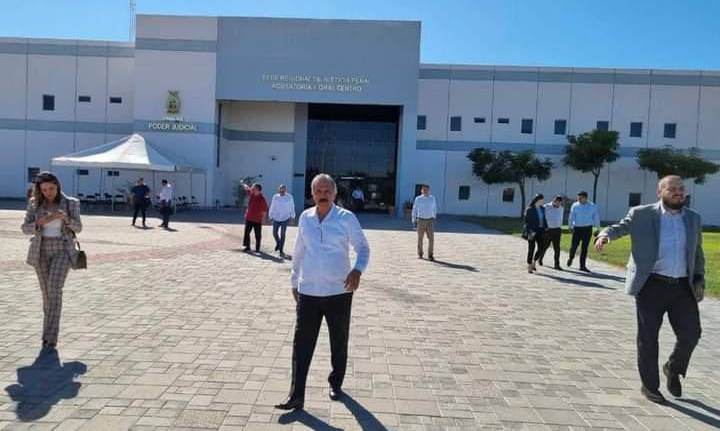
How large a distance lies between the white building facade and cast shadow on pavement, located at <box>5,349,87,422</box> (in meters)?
27.2

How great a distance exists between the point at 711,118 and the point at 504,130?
13340 millimetres

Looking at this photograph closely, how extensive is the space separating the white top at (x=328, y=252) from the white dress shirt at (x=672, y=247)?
2.43 meters

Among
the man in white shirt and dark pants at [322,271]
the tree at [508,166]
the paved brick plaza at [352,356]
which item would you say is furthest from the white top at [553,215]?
the tree at [508,166]

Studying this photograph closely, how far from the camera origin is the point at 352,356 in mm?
5316

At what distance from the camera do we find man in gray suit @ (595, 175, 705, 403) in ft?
14.2

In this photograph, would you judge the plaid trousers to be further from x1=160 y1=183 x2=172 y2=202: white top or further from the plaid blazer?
x1=160 y1=183 x2=172 y2=202: white top

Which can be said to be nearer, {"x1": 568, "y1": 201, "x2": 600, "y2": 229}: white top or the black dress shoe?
the black dress shoe

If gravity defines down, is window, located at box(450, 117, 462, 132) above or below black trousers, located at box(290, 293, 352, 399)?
above

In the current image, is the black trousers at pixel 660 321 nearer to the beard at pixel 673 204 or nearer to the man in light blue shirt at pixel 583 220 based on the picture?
the beard at pixel 673 204

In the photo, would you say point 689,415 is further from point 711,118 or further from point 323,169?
point 711,118

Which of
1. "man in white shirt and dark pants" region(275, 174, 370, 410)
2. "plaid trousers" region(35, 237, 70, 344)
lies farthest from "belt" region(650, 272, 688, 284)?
"plaid trousers" region(35, 237, 70, 344)

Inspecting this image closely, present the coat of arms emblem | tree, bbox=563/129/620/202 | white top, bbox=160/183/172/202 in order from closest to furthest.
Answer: white top, bbox=160/183/172/202, the coat of arms emblem, tree, bbox=563/129/620/202

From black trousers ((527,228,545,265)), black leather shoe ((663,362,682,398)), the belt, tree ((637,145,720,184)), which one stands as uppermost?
tree ((637,145,720,184))

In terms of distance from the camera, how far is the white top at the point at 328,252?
390 cm
